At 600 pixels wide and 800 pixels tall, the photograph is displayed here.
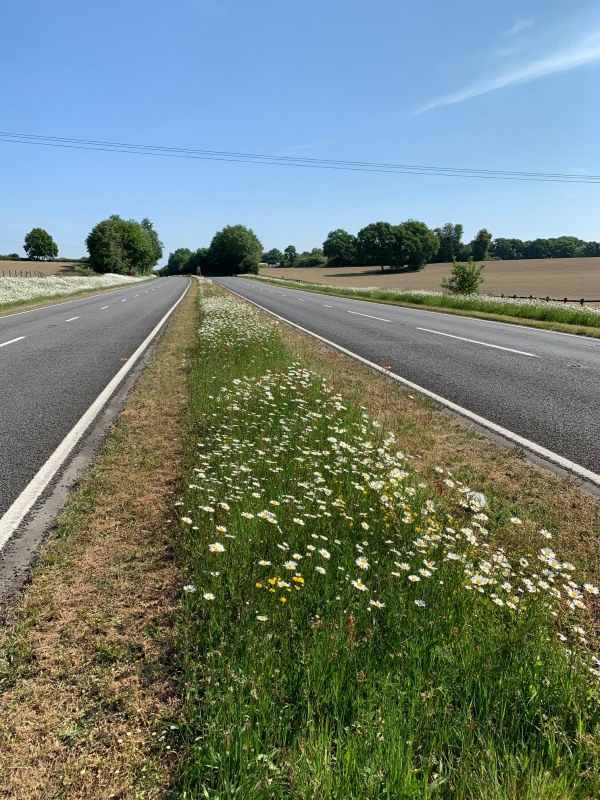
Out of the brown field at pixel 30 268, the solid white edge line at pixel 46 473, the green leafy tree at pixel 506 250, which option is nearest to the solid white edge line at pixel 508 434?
the solid white edge line at pixel 46 473

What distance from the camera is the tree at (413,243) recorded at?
109625 millimetres

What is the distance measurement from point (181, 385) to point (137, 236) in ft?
387

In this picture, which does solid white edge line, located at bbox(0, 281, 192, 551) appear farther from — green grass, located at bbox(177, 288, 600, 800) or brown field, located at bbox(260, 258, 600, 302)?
brown field, located at bbox(260, 258, 600, 302)

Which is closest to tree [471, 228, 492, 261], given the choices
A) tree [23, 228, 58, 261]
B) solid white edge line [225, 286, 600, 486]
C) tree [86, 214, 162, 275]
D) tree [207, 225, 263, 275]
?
tree [207, 225, 263, 275]

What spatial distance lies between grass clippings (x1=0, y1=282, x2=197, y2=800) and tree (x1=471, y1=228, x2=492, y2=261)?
444ft

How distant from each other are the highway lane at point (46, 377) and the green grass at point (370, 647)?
1.84 m

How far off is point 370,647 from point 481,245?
140 m

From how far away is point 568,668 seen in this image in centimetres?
217

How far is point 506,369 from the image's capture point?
29.7 ft

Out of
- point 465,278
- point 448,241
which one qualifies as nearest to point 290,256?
point 448,241

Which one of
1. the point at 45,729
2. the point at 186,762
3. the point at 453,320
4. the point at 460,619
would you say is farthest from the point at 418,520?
the point at 453,320

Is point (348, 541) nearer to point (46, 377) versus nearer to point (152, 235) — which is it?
point (46, 377)

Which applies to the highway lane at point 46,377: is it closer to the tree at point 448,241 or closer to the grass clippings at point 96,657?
the grass clippings at point 96,657

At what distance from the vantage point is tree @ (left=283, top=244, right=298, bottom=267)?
165125 mm
